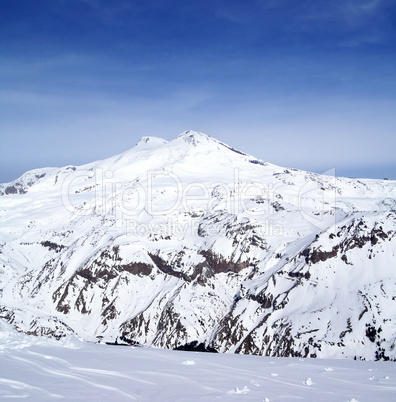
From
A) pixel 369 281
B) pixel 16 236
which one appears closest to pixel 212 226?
pixel 369 281

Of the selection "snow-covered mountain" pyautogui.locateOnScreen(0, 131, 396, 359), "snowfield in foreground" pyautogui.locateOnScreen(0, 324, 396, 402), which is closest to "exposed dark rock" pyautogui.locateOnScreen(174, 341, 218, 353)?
"snow-covered mountain" pyautogui.locateOnScreen(0, 131, 396, 359)

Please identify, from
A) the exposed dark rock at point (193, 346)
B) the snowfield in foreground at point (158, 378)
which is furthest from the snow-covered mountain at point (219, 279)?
the snowfield in foreground at point (158, 378)

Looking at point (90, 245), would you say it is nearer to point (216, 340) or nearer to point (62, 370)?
point (216, 340)

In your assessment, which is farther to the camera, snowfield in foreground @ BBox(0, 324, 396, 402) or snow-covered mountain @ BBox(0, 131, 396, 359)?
snow-covered mountain @ BBox(0, 131, 396, 359)

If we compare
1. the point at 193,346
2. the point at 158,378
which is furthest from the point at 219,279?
the point at 158,378

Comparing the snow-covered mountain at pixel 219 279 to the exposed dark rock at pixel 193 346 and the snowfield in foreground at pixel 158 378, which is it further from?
the snowfield in foreground at pixel 158 378

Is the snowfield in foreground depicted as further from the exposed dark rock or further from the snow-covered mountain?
the exposed dark rock
